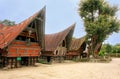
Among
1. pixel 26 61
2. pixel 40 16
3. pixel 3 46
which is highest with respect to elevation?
pixel 40 16

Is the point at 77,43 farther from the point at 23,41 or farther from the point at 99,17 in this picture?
the point at 23,41

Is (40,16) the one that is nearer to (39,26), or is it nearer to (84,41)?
(39,26)

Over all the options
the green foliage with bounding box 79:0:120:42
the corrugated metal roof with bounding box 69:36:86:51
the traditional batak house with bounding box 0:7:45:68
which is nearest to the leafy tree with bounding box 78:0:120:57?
the green foliage with bounding box 79:0:120:42

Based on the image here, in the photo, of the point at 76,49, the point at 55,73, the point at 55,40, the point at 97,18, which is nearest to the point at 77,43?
the point at 76,49

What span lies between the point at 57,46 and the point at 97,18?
1191cm

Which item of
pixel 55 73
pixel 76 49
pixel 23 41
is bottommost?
pixel 55 73

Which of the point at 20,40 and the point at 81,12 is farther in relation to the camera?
the point at 81,12

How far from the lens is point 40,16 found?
22.2 m

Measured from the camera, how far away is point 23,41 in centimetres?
2114

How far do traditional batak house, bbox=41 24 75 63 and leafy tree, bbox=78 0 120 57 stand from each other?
6.00m

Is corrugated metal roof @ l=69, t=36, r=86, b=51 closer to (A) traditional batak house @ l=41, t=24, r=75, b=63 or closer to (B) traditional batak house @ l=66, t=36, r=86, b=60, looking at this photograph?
(B) traditional batak house @ l=66, t=36, r=86, b=60

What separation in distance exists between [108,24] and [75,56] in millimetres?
9299

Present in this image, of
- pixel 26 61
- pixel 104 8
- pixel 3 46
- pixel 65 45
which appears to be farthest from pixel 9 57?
pixel 104 8

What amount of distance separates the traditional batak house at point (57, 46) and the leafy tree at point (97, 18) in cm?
600
